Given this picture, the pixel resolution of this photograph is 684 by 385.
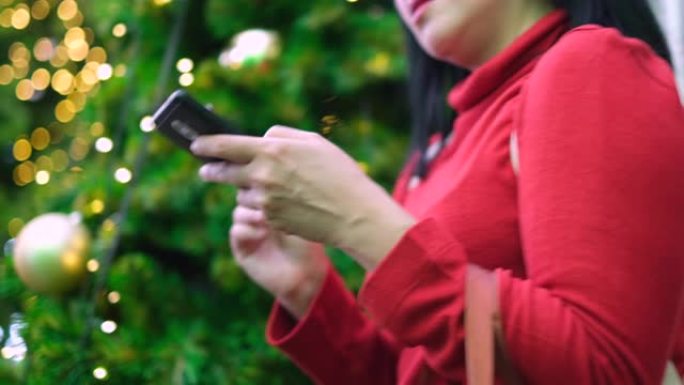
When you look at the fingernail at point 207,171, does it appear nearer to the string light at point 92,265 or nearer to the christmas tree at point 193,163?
the christmas tree at point 193,163

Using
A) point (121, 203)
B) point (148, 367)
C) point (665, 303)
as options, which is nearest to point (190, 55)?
point (121, 203)

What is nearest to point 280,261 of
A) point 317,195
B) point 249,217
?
point 249,217

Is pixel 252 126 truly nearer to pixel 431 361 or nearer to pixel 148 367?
pixel 148 367

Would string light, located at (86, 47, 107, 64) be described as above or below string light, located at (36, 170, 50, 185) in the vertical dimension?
below

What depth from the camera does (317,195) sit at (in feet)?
2.63

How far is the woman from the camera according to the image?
2.47 ft

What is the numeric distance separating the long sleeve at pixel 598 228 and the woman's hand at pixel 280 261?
34cm

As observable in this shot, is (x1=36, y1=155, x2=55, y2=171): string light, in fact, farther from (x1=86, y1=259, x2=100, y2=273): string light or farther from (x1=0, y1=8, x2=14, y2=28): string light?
(x1=86, y1=259, x2=100, y2=273): string light

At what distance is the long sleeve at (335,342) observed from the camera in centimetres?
109

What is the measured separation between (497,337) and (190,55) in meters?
0.93

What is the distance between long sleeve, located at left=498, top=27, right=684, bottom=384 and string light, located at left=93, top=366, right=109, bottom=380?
44cm

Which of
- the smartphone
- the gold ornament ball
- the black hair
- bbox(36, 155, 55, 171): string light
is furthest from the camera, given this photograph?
bbox(36, 155, 55, 171): string light

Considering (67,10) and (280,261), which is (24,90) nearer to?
(67,10)

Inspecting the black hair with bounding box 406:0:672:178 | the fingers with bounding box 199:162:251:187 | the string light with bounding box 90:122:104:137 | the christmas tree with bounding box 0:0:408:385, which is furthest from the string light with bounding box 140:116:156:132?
the fingers with bounding box 199:162:251:187
